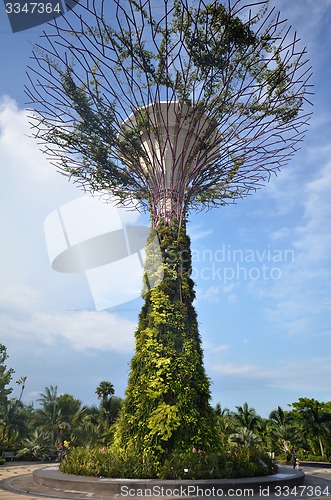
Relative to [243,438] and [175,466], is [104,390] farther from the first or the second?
[175,466]

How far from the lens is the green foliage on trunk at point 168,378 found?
11811mm

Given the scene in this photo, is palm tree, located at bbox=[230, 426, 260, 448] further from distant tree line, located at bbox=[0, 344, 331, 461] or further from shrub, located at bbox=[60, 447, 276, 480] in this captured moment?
shrub, located at bbox=[60, 447, 276, 480]

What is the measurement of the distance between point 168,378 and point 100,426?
27.2m

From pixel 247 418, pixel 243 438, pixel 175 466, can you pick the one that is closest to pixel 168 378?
pixel 175 466

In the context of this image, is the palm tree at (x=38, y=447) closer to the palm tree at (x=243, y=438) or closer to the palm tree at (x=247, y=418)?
the palm tree at (x=243, y=438)

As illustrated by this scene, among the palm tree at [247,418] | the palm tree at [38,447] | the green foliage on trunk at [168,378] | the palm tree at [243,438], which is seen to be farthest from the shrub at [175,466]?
the palm tree at [247,418]

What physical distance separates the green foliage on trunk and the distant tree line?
23.0 meters

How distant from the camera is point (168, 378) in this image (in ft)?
40.8

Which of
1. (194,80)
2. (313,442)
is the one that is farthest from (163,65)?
(313,442)

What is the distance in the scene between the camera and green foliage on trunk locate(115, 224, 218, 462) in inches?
465

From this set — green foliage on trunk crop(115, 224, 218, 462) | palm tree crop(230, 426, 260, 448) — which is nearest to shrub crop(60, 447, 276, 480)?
green foliage on trunk crop(115, 224, 218, 462)

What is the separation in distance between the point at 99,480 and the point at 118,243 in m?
9.10

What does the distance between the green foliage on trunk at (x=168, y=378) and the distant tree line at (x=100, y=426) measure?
23.0 metres

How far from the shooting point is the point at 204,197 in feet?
63.6
